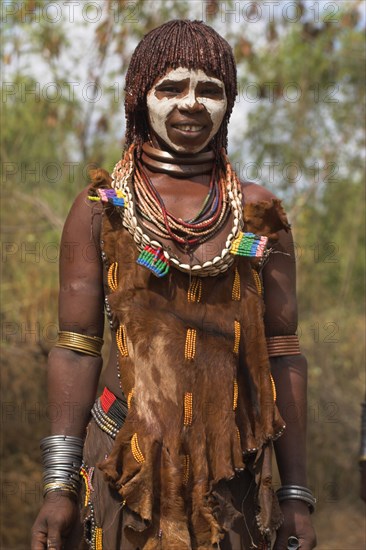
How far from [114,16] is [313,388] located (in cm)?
347

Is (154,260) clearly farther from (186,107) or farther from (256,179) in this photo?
(256,179)

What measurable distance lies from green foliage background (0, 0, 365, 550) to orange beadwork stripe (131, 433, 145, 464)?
442 centimetres

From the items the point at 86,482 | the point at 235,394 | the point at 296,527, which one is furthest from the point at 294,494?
the point at 86,482

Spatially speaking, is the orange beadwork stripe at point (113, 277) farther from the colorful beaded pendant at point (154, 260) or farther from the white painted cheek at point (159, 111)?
the white painted cheek at point (159, 111)

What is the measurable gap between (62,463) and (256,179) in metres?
5.67

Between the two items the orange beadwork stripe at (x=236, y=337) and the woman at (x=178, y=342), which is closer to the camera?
the woman at (x=178, y=342)

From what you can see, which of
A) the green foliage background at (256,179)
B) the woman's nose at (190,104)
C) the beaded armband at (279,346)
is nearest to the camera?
the woman's nose at (190,104)

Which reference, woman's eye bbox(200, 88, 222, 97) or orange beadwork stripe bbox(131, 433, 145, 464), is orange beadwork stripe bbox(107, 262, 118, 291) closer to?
orange beadwork stripe bbox(131, 433, 145, 464)

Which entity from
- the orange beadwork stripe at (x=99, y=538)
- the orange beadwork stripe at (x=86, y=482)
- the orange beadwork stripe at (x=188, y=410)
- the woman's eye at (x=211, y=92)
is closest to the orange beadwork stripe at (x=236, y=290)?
the orange beadwork stripe at (x=188, y=410)

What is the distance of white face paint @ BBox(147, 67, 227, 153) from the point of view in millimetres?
3514

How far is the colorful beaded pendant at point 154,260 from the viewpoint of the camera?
11.0 feet

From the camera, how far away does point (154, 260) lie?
11.1 feet

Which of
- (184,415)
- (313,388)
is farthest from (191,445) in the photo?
(313,388)

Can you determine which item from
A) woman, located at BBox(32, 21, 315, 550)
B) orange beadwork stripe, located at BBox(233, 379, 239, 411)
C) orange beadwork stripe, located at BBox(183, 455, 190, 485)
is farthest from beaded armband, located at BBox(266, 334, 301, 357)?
orange beadwork stripe, located at BBox(183, 455, 190, 485)
